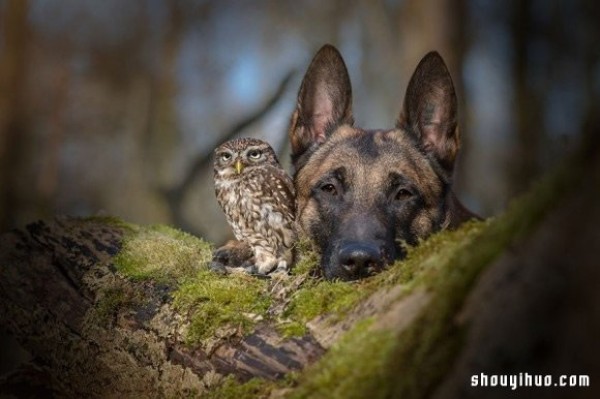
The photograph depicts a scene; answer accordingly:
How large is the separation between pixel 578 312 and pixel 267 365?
1.90 m

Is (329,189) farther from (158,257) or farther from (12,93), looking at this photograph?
(12,93)

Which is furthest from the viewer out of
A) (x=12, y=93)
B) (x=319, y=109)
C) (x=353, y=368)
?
(x=12, y=93)

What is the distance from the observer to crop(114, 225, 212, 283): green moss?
4.64m

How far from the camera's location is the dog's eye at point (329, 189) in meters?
4.88

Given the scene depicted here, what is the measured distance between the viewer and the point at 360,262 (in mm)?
4012

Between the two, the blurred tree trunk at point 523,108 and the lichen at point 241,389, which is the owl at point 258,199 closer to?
the lichen at point 241,389

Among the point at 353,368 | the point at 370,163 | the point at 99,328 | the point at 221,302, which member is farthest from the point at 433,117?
the point at 353,368

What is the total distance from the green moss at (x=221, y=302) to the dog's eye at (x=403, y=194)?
1.20 meters

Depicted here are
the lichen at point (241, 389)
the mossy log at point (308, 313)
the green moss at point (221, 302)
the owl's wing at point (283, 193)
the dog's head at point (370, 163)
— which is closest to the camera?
the mossy log at point (308, 313)

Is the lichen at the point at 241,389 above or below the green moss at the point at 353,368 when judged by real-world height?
below

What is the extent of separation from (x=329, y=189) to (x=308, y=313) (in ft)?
5.08

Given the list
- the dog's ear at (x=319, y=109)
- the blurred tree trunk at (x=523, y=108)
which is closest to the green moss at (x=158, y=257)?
the dog's ear at (x=319, y=109)

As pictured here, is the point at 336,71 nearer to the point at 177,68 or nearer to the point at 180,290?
the point at 180,290

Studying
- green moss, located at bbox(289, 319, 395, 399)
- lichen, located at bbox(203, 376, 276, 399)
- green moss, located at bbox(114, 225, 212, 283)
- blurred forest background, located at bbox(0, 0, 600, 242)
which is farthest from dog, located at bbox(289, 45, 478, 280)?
blurred forest background, located at bbox(0, 0, 600, 242)
